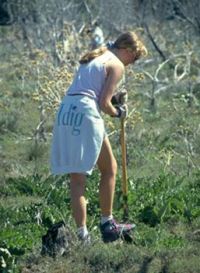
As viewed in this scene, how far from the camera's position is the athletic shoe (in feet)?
24.6

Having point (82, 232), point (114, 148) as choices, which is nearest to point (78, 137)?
point (82, 232)

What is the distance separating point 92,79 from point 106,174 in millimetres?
733

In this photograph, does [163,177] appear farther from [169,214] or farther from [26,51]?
[26,51]

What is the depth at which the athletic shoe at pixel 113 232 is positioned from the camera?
7488 millimetres

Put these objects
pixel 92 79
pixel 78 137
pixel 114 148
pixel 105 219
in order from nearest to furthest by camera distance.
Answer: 1. pixel 78 137
2. pixel 92 79
3. pixel 105 219
4. pixel 114 148

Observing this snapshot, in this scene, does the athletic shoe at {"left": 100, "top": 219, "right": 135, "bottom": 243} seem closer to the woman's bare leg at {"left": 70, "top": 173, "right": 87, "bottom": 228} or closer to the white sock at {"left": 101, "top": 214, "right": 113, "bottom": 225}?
the white sock at {"left": 101, "top": 214, "right": 113, "bottom": 225}

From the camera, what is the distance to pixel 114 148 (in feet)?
40.9

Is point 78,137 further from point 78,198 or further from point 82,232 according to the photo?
point 82,232

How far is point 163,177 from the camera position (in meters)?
9.45

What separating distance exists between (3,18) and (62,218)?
60.5 feet

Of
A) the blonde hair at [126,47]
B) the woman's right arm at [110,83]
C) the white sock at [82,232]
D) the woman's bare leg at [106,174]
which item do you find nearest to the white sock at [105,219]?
the woman's bare leg at [106,174]

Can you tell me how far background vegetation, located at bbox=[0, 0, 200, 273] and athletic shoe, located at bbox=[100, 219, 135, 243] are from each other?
7cm

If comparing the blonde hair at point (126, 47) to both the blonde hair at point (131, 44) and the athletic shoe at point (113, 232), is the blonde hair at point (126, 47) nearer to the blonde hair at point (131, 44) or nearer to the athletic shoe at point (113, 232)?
the blonde hair at point (131, 44)

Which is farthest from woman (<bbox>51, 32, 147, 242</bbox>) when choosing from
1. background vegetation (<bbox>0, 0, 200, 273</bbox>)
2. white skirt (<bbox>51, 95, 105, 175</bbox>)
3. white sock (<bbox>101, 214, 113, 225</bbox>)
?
background vegetation (<bbox>0, 0, 200, 273</bbox>)
